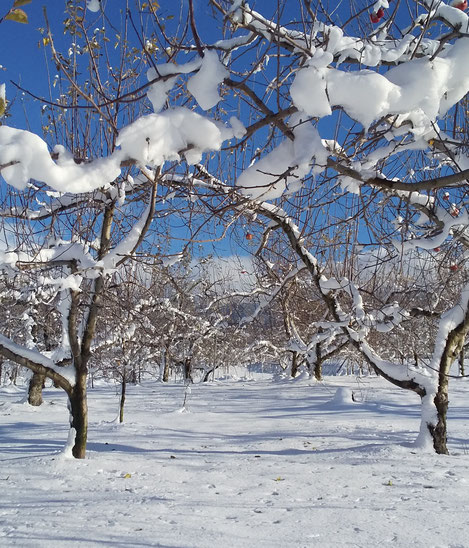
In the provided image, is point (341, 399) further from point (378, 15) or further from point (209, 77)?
point (209, 77)

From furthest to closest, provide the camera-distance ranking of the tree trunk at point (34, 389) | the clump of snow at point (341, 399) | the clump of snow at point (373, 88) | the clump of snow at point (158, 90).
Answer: the tree trunk at point (34, 389) < the clump of snow at point (341, 399) < the clump of snow at point (158, 90) < the clump of snow at point (373, 88)

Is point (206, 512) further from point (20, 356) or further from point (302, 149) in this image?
point (20, 356)

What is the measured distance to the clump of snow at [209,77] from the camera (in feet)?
6.34

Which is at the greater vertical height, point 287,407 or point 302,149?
point 302,149

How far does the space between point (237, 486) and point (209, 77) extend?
11.4 feet

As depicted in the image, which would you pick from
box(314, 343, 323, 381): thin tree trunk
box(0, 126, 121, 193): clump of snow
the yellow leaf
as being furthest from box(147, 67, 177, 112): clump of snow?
box(314, 343, 323, 381): thin tree trunk

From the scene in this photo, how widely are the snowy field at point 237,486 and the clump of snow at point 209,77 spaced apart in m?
2.43

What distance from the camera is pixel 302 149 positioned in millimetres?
1954

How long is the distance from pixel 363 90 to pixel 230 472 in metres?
4.08

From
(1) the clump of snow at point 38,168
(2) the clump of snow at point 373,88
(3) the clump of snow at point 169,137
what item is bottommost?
(1) the clump of snow at point 38,168

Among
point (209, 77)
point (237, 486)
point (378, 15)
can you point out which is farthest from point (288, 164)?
point (237, 486)

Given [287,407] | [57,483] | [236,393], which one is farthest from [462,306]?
[236,393]

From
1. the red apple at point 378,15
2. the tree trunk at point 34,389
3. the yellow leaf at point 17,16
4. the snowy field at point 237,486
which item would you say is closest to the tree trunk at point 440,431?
the snowy field at point 237,486

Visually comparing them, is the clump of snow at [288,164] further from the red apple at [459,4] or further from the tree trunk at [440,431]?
the tree trunk at [440,431]
